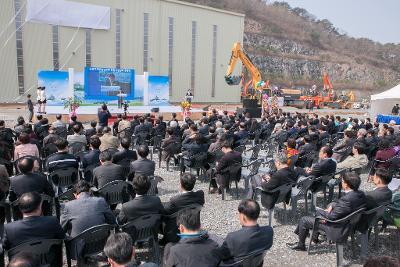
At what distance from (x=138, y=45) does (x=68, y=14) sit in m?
6.95

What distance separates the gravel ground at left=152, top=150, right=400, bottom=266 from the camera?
470 cm

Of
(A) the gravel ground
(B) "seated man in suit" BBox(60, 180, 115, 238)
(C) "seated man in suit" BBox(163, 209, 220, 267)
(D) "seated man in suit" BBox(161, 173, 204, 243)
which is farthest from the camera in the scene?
(A) the gravel ground

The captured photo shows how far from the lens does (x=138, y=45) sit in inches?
1335

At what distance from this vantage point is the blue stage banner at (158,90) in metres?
27.2

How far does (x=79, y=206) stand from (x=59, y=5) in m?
29.0

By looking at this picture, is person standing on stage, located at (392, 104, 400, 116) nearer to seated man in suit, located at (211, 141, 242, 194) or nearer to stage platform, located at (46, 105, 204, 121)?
stage platform, located at (46, 105, 204, 121)

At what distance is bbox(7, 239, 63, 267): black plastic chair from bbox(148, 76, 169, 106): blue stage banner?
78.5 feet

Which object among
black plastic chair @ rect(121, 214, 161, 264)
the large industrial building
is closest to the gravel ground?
black plastic chair @ rect(121, 214, 161, 264)

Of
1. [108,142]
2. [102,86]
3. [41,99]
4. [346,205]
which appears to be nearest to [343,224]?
[346,205]

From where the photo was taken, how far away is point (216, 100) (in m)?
40.0

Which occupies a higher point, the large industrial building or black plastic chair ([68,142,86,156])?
the large industrial building

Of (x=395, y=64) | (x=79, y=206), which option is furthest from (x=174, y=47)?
(x=395, y=64)

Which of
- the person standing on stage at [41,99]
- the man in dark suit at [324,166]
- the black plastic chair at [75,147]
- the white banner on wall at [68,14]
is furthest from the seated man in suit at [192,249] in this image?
the white banner on wall at [68,14]

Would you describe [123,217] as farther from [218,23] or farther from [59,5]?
[218,23]
